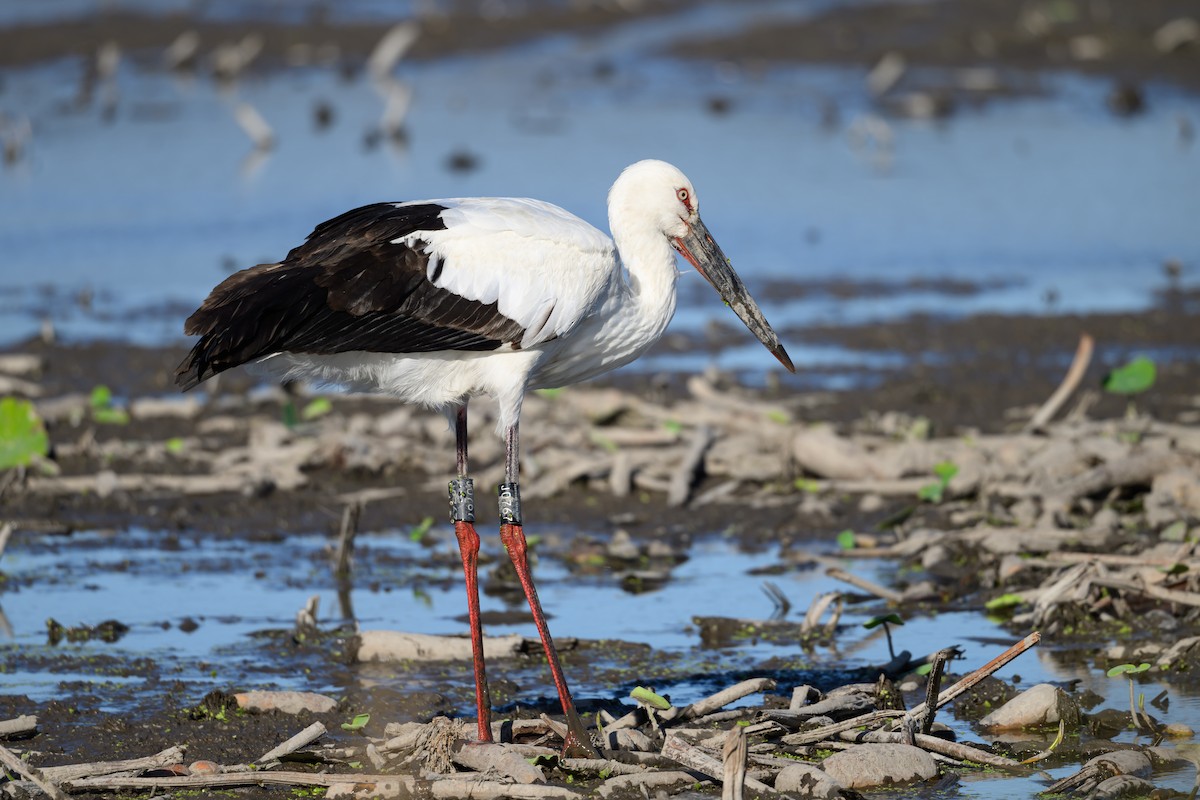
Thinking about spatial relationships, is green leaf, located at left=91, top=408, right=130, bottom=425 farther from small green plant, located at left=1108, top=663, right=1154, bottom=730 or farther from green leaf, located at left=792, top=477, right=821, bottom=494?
small green plant, located at left=1108, top=663, right=1154, bottom=730

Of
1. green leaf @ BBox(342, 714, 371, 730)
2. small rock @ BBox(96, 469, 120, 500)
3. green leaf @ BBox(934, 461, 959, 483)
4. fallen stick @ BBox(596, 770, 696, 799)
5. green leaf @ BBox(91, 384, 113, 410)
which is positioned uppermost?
green leaf @ BBox(91, 384, 113, 410)

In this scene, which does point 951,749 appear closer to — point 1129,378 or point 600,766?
point 600,766

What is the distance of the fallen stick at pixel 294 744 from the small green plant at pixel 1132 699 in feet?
9.24

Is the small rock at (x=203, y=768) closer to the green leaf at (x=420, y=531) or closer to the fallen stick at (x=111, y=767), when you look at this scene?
the fallen stick at (x=111, y=767)

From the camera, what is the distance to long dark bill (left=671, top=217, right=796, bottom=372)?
22.2 ft

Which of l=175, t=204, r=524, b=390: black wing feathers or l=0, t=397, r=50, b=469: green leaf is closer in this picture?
l=175, t=204, r=524, b=390: black wing feathers

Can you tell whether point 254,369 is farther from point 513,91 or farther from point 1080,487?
point 513,91

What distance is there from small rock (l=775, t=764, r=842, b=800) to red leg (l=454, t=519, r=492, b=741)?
111cm

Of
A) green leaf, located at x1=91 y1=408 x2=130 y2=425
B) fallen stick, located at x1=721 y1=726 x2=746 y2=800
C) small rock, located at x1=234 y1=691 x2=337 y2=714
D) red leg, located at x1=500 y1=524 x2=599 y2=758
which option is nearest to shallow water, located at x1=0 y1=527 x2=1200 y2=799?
small rock, located at x1=234 y1=691 x2=337 y2=714

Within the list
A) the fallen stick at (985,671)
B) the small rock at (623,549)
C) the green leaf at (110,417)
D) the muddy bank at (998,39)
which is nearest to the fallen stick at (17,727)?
the fallen stick at (985,671)

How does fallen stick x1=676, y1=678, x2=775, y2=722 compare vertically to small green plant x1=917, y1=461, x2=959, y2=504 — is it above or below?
below

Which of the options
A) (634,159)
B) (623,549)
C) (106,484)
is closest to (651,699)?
(623,549)

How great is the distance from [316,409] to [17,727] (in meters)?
4.99

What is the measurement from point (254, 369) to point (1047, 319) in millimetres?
9008
